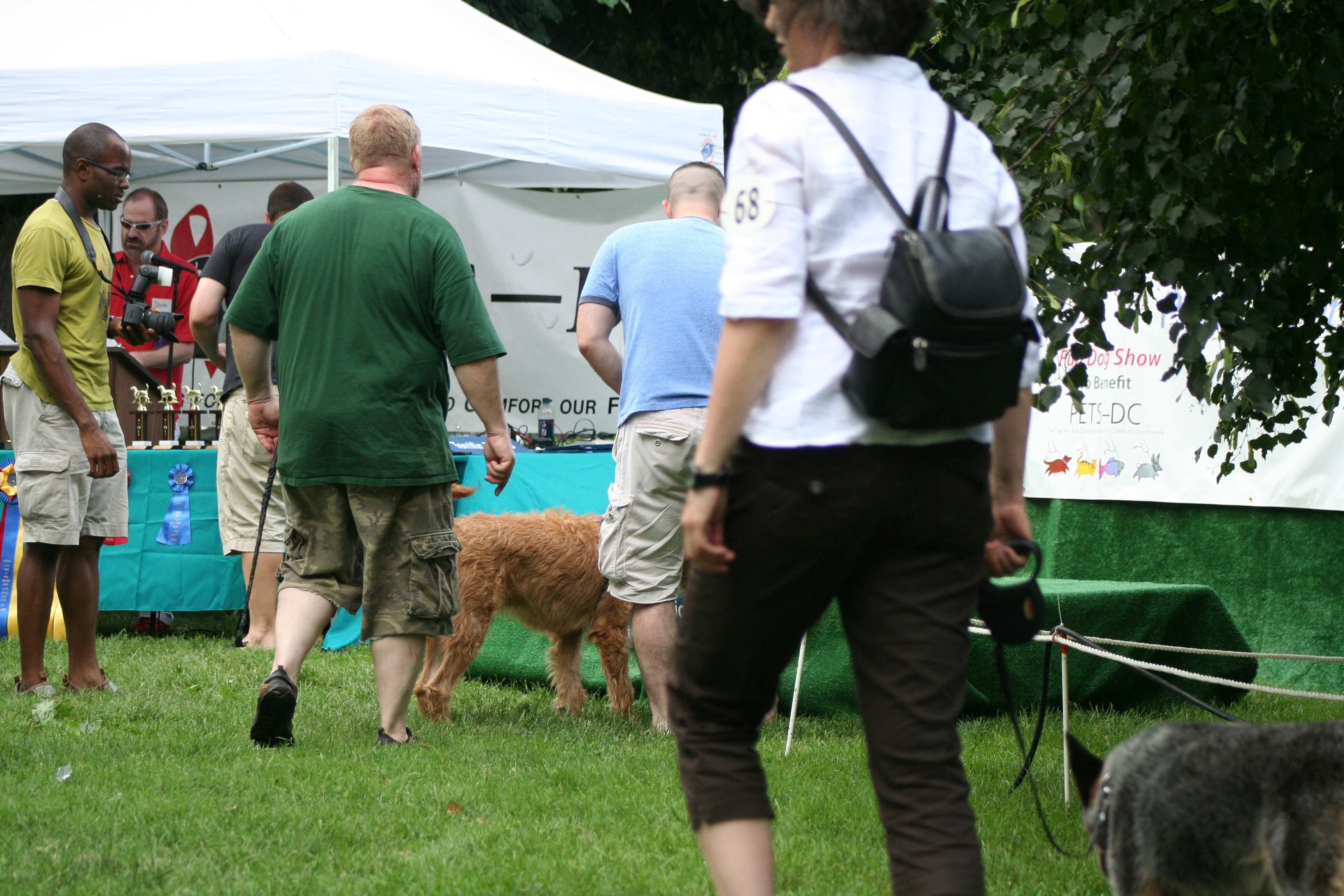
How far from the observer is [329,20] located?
761 centimetres

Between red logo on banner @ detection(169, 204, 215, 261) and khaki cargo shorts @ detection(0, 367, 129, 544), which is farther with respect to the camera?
red logo on banner @ detection(169, 204, 215, 261)

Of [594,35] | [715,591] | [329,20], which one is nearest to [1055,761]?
[715,591]

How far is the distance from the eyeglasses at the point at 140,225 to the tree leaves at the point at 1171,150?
19.7 ft

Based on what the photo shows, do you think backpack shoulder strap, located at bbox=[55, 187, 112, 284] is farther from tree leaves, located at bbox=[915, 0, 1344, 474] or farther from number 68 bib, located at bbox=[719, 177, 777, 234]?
number 68 bib, located at bbox=[719, 177, 777, 234]

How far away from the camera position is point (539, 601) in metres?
5.40

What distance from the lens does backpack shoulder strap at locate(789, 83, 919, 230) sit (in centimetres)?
194

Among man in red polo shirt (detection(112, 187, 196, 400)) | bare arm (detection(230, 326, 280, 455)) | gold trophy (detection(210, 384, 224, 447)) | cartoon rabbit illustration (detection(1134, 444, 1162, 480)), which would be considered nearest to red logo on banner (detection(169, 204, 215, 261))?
man in red polo shirt (detection(112, 187, 196, 400))

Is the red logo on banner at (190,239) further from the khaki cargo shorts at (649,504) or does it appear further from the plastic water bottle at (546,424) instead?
the khaki cargo shorts at (649,504)

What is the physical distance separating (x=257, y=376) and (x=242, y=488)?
117 inches

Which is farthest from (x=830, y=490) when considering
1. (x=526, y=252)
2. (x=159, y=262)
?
(x=526, y=252)

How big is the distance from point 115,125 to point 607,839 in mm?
5417

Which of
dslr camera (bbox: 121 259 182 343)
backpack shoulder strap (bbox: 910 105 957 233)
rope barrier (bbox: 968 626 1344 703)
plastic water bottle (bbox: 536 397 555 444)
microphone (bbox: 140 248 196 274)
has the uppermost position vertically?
backpack shoulder strap (bbox: 910 105 957 233)

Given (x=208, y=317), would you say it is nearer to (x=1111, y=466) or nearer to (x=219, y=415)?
(x=219, y=415)

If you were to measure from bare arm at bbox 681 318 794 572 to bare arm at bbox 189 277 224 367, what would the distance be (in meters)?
4.29
